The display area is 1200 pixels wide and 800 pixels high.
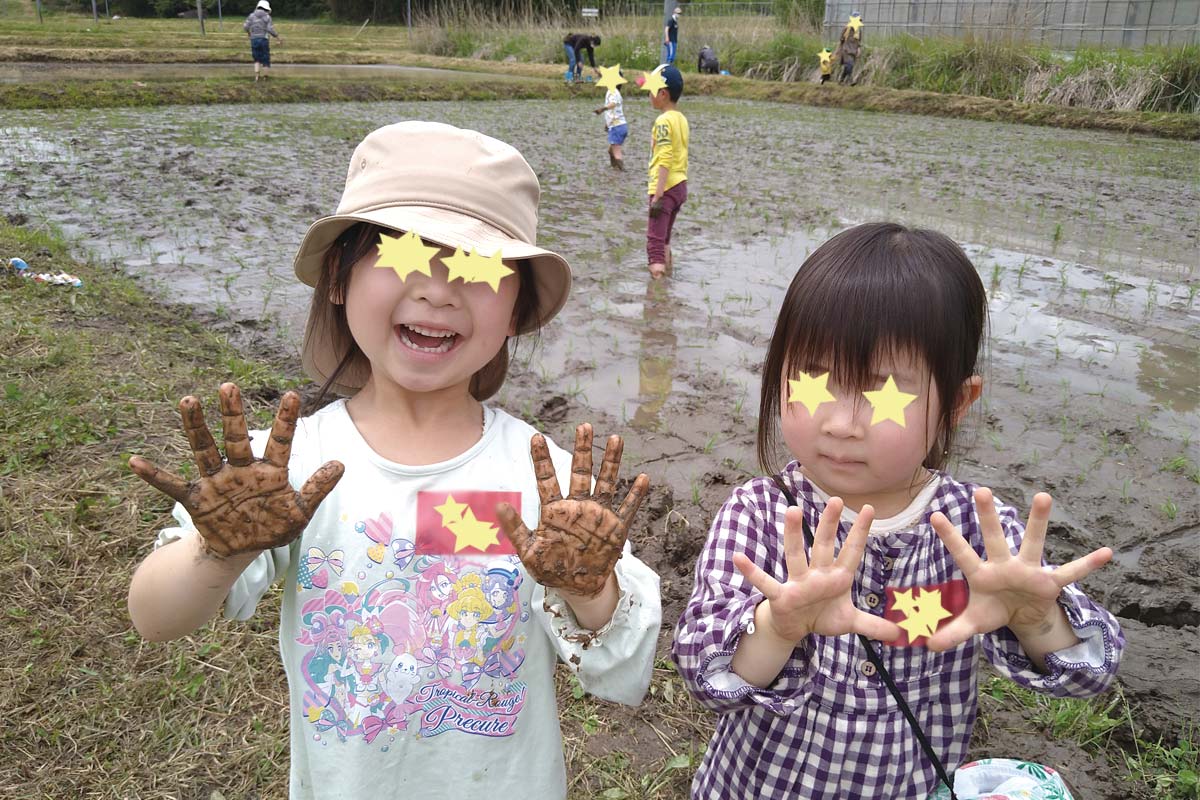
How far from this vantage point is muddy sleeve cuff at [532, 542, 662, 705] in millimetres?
1214

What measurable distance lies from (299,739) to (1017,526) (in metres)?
1.17

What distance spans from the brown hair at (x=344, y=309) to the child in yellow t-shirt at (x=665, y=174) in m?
4.25

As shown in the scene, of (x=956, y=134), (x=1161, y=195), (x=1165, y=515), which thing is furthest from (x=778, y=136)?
(x=1165, y=515)

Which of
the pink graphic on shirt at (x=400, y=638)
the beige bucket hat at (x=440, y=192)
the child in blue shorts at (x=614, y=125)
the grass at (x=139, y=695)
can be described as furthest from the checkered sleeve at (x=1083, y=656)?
the child in blue shorts at (x=614, y=125)

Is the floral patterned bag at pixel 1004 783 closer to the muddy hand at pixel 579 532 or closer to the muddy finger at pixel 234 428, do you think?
the muddy hand at pixel 579 532

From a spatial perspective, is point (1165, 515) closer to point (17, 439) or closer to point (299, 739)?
point (299, 739)

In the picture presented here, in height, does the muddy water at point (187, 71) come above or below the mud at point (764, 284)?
above

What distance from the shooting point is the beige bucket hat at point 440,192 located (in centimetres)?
131

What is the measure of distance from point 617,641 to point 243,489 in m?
0.54

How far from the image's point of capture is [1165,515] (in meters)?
3.02

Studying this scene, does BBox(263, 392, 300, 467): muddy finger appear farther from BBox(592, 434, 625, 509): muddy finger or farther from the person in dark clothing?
the person in dark clothing

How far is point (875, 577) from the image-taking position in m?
1.34

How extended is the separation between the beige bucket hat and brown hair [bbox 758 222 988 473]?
1.41 feet

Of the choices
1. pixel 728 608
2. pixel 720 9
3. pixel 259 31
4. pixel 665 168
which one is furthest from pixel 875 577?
pixel 720 9
